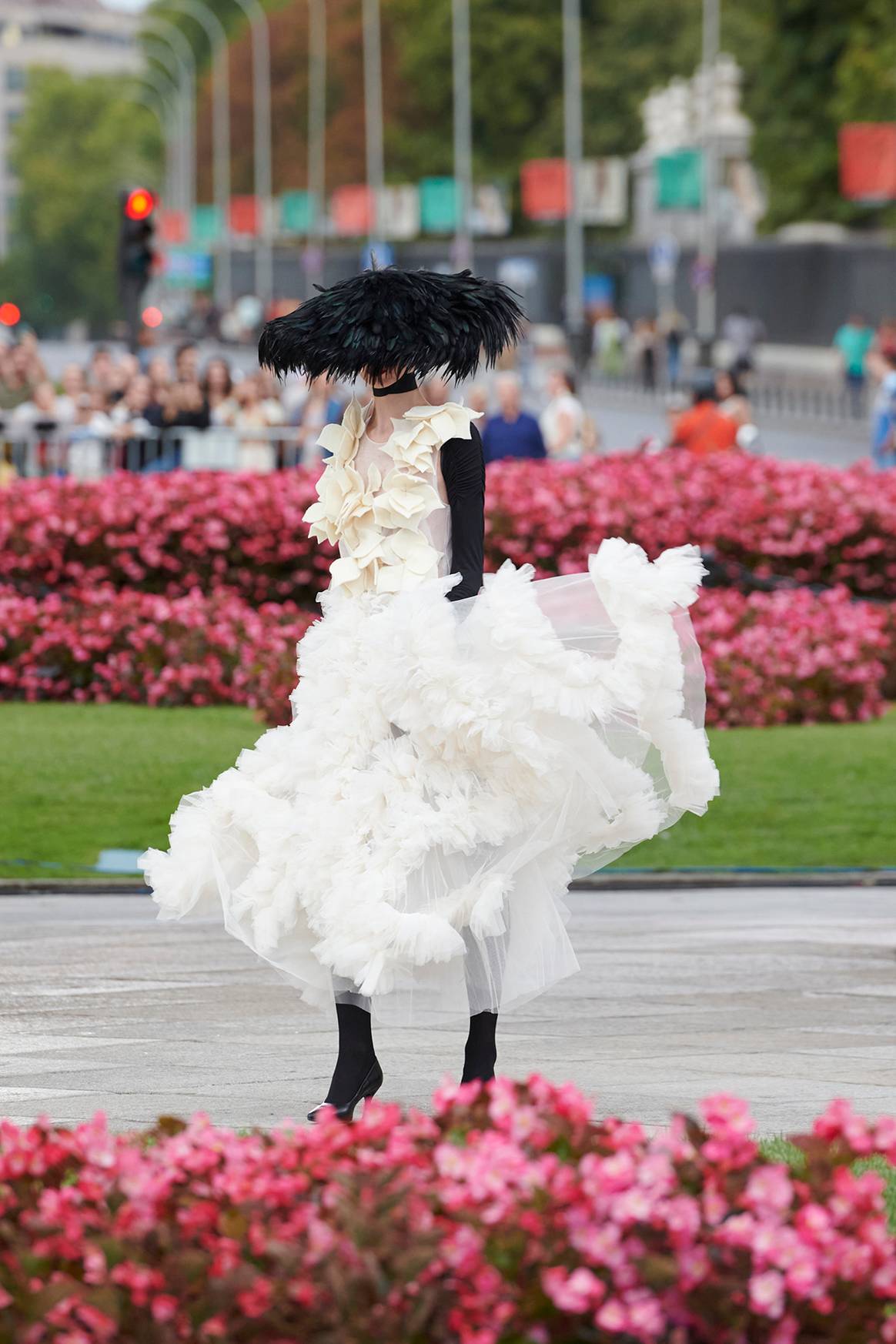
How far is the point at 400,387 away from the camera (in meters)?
6.50

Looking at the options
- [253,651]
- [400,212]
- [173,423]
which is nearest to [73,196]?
[400,212]

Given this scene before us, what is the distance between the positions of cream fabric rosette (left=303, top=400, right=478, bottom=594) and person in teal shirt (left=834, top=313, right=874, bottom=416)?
41207 mm

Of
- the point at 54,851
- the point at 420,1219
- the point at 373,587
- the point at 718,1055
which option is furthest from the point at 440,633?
the point at 54,851

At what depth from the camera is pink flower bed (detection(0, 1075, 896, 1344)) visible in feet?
12.0

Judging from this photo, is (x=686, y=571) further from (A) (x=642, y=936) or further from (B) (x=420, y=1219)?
(A) (x=642, y=936)

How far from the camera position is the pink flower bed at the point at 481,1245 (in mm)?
3672

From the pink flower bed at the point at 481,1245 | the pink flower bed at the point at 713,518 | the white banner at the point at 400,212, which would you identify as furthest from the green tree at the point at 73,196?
the pink flower bed at the point at 481,1245

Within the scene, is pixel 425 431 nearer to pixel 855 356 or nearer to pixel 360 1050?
pixel 360 1050

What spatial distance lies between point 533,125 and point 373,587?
99.0 meters

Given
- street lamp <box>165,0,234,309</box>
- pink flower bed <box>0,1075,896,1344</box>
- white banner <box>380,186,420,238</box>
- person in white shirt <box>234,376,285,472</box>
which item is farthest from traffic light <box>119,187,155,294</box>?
street lamp <box>165,0,234,309</box>

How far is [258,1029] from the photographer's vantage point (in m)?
7.89

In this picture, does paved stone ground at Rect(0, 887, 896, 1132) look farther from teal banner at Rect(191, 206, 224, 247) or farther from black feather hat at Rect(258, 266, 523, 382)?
teal banner at Rect(191, 206, 224, 247)

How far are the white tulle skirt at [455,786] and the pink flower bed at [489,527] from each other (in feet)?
34.4

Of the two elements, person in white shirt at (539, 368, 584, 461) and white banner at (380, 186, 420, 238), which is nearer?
person in white shirt at (539, 368, 584, 461)
